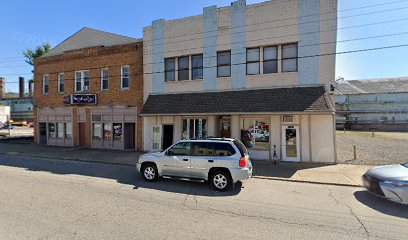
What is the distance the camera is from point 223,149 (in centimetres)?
803

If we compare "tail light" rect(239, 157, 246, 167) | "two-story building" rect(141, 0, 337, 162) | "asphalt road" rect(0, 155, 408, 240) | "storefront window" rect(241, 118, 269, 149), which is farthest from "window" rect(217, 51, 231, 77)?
"tail light" rect(239, 157, 246, 167)

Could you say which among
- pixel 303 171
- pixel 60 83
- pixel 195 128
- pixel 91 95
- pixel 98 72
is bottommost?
pixel 303 171

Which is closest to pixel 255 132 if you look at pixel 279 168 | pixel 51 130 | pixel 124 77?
pixel 279 168

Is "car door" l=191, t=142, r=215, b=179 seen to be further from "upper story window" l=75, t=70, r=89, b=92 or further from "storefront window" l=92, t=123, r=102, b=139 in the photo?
"upper story window" l=75, t=70, r=89, b=92

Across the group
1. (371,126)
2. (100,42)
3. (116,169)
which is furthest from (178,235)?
(371,126)

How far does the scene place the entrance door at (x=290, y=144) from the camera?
12891 millimetres

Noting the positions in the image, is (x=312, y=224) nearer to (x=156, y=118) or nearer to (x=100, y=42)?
(x=156, y=118)

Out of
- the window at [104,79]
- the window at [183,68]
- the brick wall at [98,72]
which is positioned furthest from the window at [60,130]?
the window at [183,68]

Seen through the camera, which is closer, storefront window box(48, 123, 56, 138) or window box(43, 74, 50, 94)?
storefront window box(48, 123, 56, 138)

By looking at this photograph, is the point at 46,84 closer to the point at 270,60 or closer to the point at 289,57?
the point at 270,60

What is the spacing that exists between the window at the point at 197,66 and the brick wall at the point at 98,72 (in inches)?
155

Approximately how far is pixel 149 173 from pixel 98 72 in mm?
12333

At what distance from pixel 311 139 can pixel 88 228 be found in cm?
1140

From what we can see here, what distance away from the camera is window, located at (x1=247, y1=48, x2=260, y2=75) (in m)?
13.9
